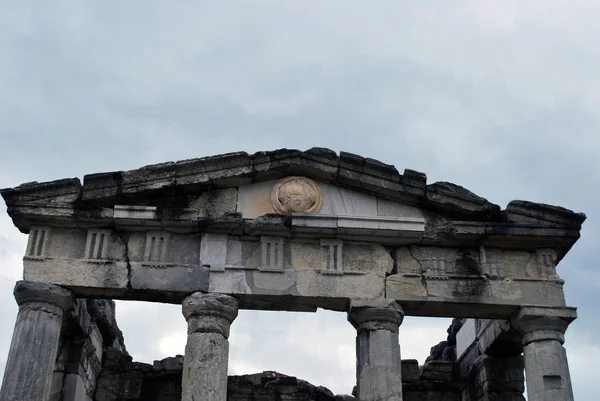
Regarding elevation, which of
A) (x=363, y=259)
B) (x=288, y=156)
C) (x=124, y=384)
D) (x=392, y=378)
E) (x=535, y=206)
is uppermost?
(x=288, y=156)

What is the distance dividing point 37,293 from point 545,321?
7.45m

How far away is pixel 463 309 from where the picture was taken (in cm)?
1140

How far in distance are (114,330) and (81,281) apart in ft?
14.4

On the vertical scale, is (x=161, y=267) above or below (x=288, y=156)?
below

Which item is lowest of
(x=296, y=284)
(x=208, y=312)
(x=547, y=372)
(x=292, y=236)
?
(x=547, y=372)

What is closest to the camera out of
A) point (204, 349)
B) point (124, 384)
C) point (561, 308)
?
point (204, 349)

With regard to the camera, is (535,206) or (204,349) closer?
(204,349)

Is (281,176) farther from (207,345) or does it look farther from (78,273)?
(78,273)

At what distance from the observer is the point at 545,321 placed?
436 inches

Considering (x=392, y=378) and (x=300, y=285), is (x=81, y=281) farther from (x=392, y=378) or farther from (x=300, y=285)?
(x=392, y=378)

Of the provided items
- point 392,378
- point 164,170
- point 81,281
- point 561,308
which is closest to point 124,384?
point 81,281

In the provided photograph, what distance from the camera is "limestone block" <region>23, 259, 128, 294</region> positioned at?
35.6ft

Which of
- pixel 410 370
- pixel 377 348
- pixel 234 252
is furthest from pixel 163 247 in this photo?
pixel 410 370

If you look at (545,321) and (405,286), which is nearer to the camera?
(545,321)
